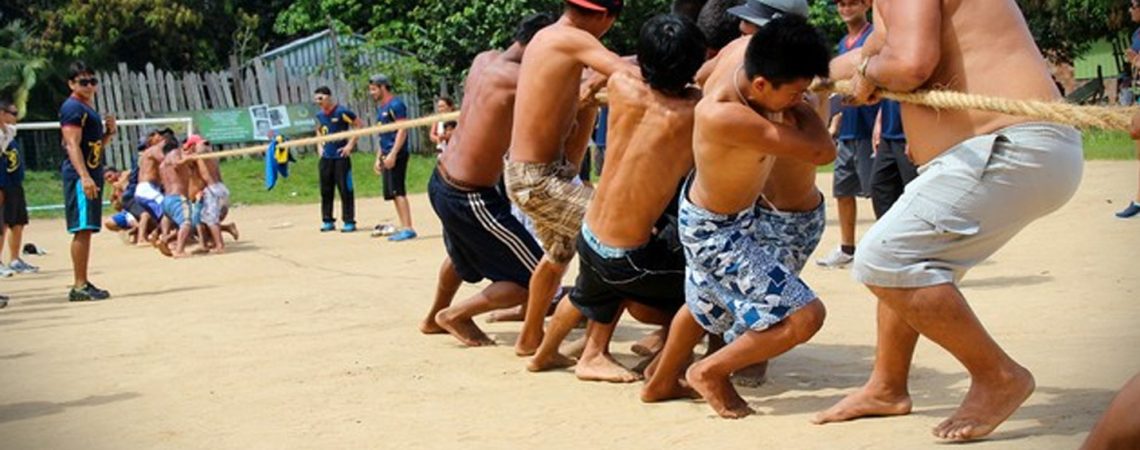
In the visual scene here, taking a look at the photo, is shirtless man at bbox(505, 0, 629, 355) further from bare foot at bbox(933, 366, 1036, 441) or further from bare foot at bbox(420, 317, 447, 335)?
bare foot at bbox(933, 366, 1036, 441)

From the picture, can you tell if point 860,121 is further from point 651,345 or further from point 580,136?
point 651,345

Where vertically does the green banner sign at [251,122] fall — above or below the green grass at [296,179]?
above

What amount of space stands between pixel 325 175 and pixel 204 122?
7586 millimetres

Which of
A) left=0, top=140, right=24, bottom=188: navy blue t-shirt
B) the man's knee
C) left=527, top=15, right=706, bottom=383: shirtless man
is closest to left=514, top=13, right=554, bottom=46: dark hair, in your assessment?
left=527, top=15, right=706, bottom=383: shirtless man

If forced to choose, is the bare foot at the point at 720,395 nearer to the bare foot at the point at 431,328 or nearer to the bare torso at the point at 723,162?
the bare torso at the point at 723,162

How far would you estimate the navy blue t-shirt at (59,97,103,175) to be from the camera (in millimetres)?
10359

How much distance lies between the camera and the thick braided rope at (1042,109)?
4.39 meters

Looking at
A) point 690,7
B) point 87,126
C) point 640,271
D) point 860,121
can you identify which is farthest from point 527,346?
point 87,126

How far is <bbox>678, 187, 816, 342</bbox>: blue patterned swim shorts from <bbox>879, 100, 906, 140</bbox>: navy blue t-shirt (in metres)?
3.40

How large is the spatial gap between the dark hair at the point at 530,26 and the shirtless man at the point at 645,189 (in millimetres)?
1404

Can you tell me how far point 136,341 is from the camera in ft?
26.7

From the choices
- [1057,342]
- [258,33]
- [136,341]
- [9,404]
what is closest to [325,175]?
[136,341]

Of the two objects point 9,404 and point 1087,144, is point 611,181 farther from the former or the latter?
point 1087,144

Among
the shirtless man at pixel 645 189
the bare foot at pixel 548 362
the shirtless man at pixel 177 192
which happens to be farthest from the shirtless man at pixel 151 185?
the shirtless man at pixel 645 189
